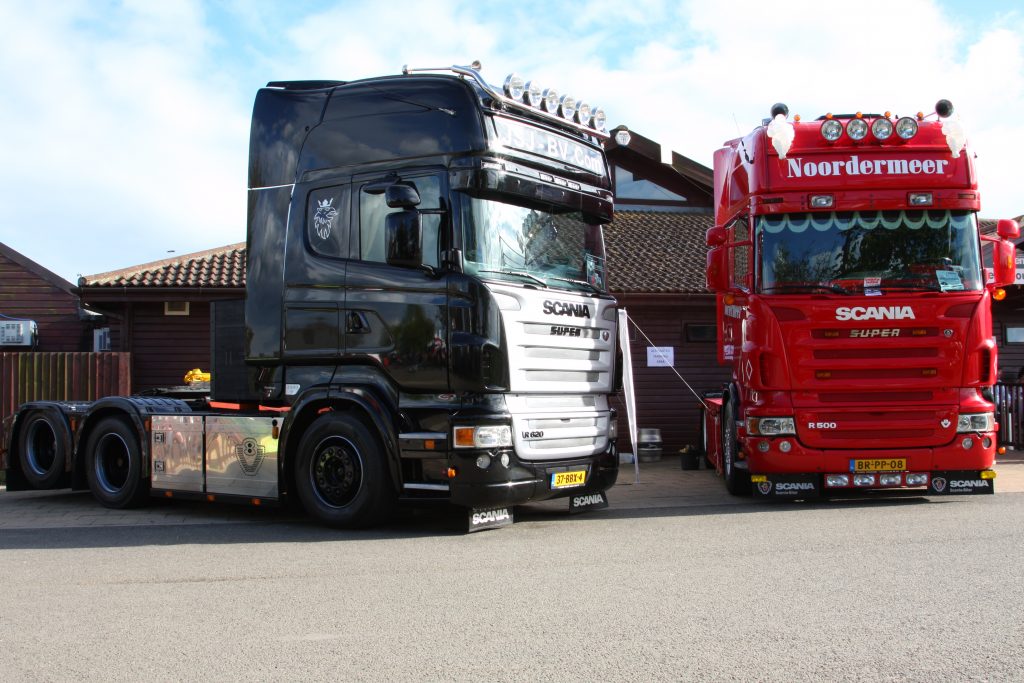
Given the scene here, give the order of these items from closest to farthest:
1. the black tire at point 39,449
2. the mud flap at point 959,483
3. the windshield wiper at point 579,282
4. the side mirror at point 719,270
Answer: the windshield wiper at point 579,282 → the mud flap at point 959,483 → the side mirror at point 719,270 → the black tire at point 39,449

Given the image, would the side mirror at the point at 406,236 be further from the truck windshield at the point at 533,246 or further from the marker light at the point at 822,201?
the marker light at the point at 822,201

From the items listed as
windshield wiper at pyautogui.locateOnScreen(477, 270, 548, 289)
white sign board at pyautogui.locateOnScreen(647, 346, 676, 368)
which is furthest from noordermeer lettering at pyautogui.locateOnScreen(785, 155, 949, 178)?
white sign board at pyautogui.locateOnScreen(647, 346, 676, 368)

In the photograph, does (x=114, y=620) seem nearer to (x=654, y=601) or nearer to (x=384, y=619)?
(x=384, y=619)

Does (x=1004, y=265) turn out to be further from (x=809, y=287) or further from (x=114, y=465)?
(x=114, y=465)

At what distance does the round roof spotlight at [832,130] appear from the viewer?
10.2 meters

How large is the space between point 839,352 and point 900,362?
578 millimetres

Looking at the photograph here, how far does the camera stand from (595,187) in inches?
382

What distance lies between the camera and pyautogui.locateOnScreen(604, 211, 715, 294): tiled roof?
1753 centimetres

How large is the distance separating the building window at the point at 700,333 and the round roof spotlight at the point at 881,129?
26.6ft

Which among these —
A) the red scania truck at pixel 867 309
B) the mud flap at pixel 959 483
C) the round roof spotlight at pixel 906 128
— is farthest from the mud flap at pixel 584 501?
the round roof spotlight at pixel 906 128

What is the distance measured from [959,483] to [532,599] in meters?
5.65

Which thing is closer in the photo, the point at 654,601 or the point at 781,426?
the point at 654,601

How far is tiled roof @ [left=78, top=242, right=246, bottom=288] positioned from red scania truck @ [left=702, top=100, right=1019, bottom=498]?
904cm

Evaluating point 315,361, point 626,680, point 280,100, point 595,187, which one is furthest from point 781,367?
point 626,680
